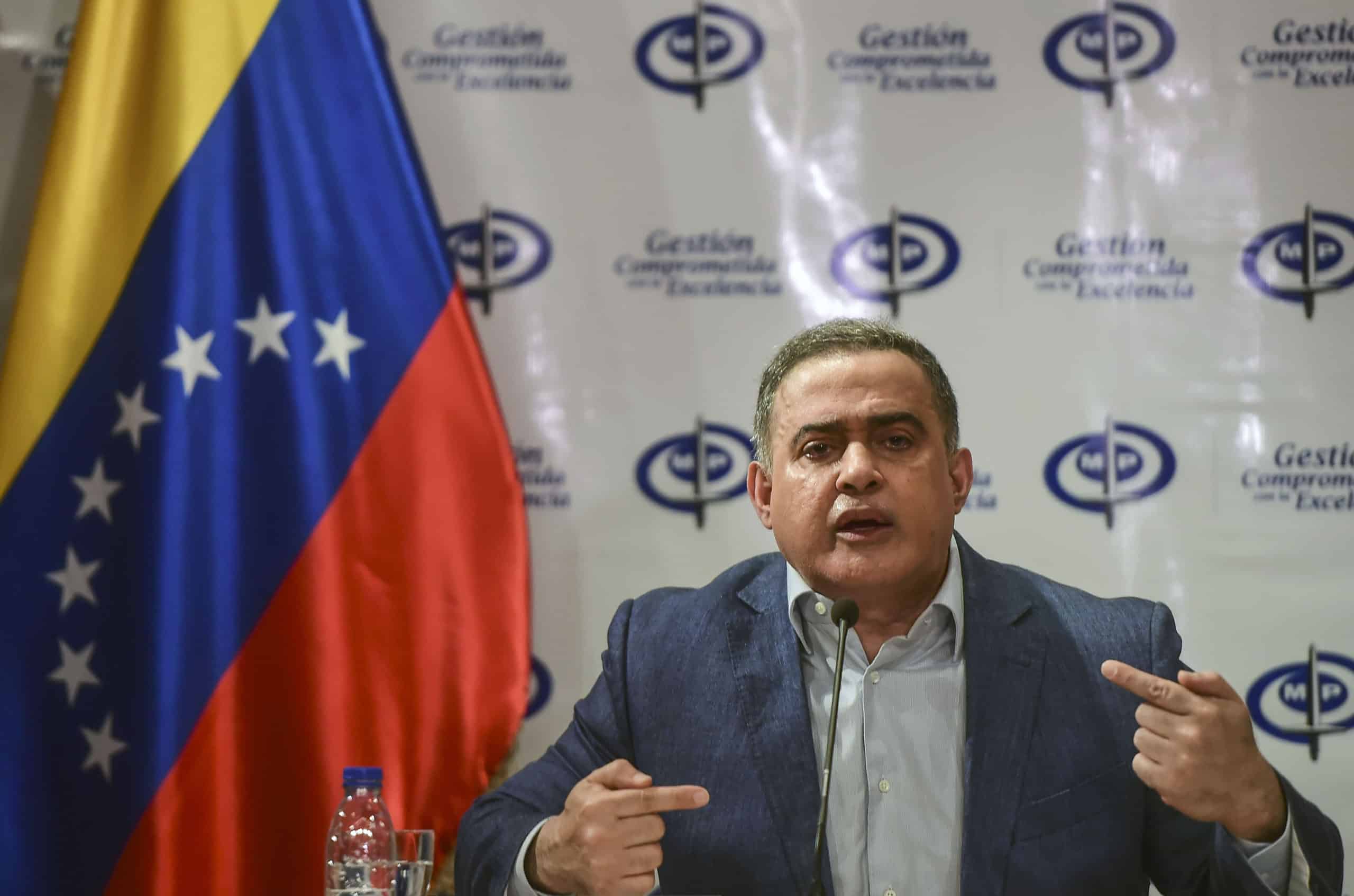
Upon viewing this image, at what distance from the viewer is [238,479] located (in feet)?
10.5

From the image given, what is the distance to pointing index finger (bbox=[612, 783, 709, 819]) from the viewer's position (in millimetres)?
1964

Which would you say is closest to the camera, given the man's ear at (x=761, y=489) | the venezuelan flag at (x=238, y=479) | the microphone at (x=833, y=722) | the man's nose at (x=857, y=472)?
the microphone at (x=833, y=722)

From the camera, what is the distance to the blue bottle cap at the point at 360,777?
235 centimetres

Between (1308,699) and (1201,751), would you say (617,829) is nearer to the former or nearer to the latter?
(1201,751)

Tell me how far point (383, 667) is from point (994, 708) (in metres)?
1.64

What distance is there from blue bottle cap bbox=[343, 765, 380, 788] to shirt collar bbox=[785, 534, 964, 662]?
2.81ft

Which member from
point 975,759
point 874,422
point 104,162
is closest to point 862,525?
point 874,422

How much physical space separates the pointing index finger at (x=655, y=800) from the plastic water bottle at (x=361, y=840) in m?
0.62

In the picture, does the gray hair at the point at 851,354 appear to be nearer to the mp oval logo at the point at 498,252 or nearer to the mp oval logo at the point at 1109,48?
the mp oval logo at the point at 498,252

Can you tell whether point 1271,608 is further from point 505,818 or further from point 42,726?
point 42,726

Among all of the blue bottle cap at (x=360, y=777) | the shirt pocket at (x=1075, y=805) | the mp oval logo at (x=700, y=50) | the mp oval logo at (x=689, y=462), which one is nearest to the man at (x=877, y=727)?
the shirt pocket at (x=1075, y=805)

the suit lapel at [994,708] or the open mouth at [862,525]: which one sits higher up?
the open mouth at [862,525]

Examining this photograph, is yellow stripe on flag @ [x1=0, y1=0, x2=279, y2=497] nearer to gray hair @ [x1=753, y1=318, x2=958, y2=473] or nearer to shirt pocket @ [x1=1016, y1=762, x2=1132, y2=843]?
gray hair @ [x1=753, y1=318, x2=958, y2=473]

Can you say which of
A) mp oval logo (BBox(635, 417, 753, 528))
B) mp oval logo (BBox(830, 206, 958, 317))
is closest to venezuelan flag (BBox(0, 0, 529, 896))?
mp oval logo (BBox(635, 417, 753, 528))
